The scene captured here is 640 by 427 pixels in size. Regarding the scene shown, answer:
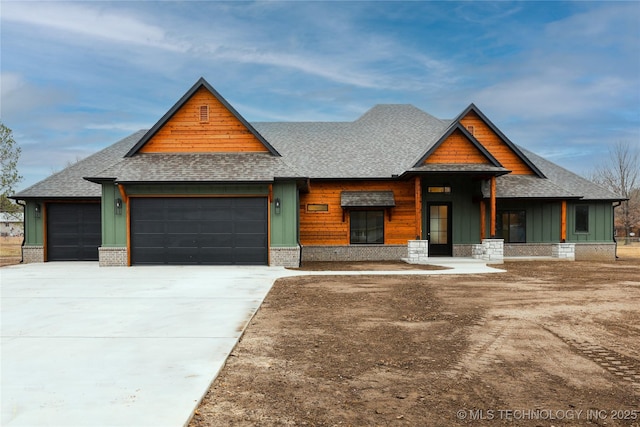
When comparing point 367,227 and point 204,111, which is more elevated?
point 204,111

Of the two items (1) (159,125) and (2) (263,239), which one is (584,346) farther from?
(1) (159,125)

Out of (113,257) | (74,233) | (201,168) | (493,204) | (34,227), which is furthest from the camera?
(74,233)

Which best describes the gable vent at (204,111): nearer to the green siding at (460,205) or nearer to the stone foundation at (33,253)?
the stone foundation at (33,253)

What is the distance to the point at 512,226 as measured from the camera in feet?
70.9

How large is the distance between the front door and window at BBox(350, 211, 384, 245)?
98.6 inches

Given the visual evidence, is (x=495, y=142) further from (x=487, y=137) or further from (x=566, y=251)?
(x=566, y=251)

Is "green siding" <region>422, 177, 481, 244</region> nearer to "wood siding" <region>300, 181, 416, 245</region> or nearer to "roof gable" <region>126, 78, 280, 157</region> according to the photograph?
"wood siding" <region>300, 181, 416, 245</region>

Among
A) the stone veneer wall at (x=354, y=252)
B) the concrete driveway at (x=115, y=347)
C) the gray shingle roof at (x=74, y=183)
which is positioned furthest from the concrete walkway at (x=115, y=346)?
the stone veneer wall at (x=354, y=252)

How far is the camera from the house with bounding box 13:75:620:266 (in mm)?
16750

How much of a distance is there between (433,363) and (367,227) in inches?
617

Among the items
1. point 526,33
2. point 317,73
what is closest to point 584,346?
point 526,33

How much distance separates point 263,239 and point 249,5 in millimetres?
15831

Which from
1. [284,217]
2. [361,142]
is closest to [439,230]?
[361,142]

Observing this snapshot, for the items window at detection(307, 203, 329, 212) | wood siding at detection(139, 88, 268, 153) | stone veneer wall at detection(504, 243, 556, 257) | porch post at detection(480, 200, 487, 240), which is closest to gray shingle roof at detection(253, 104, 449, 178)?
window at detection(307, 203, 329, 212)
